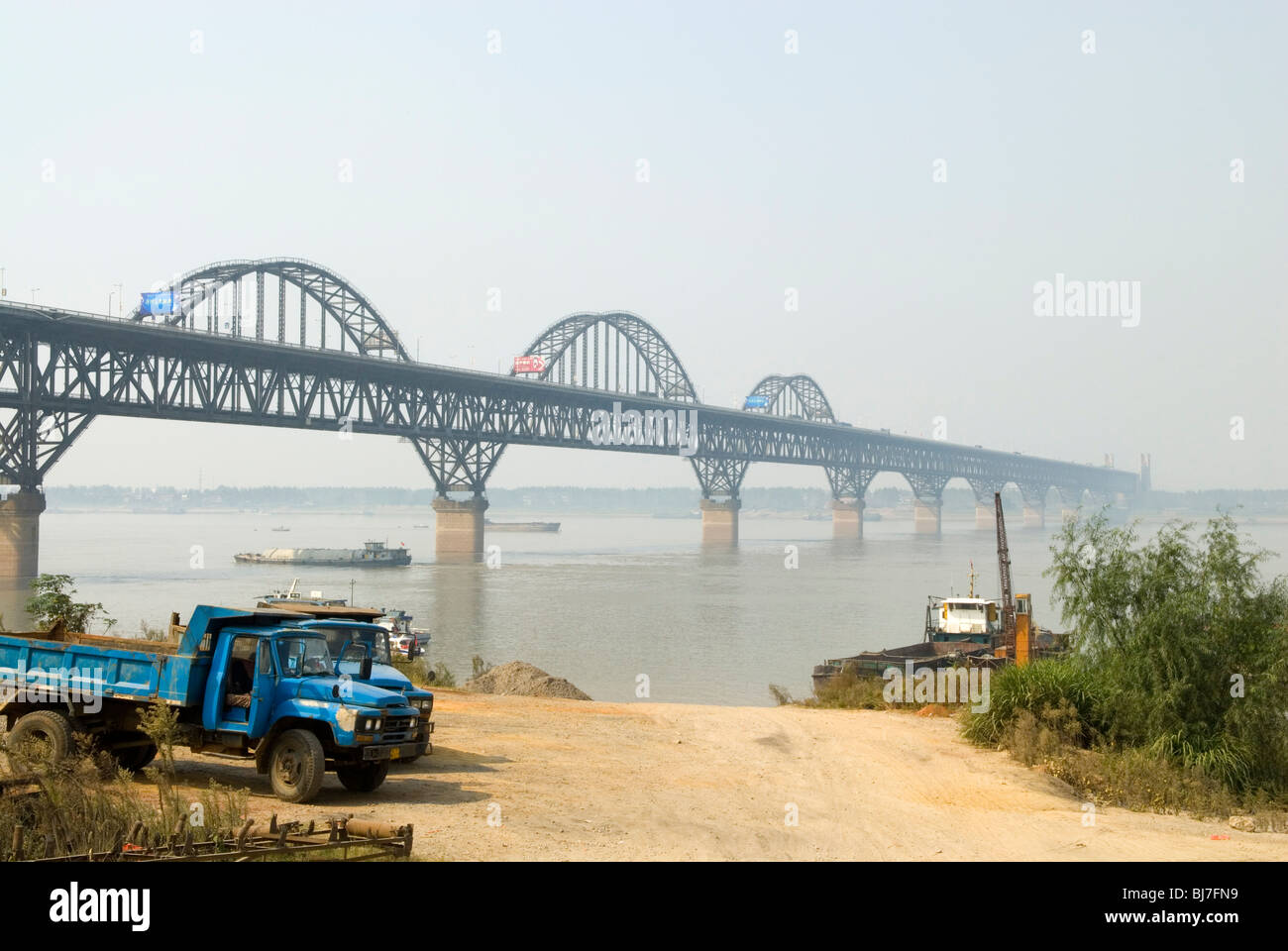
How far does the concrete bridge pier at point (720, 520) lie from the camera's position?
15888cm

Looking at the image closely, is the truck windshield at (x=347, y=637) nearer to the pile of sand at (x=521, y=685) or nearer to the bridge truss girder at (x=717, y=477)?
the pile of sand at (x=521, y=685)

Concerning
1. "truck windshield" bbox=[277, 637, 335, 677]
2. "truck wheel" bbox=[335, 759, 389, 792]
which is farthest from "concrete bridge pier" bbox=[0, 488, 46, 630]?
"truck wheel" bbox=[335, 759, 389, 792]

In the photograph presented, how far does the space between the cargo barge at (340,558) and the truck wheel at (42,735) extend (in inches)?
3466

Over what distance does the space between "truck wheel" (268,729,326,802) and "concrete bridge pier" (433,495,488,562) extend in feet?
340

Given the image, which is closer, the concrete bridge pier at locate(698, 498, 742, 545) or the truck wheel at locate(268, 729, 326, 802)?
the truck wheel at locate(268, 729, 326, 802)

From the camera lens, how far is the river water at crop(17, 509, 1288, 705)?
41.2 m

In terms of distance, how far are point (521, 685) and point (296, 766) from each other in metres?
14.8

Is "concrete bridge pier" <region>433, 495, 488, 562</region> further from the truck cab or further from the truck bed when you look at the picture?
the truck bed

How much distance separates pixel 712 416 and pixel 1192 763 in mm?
135415

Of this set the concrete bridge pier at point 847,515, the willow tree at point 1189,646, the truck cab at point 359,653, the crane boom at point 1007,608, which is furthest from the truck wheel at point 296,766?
the concrete bridge pier at point 847,515

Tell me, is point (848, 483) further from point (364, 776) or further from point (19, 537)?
point (364, 776)

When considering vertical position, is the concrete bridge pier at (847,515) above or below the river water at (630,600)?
above
